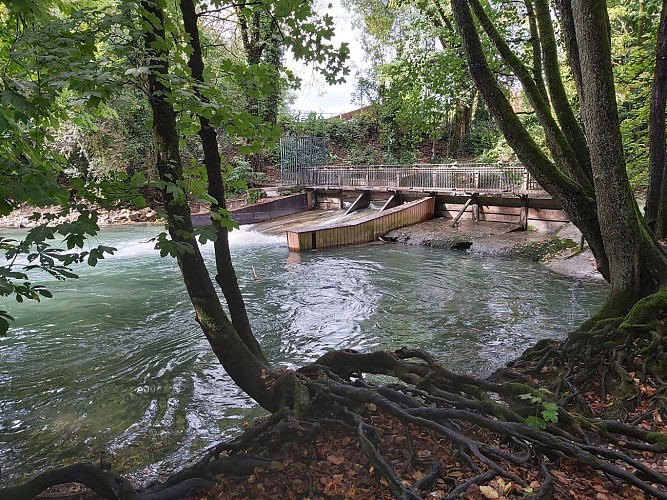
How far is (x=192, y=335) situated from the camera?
913 centimetres

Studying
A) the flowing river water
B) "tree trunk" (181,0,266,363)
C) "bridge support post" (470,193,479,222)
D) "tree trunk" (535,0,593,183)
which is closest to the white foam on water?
the flowing river water

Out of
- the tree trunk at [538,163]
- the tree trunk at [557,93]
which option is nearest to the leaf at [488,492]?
the tree trunk at [538,163]

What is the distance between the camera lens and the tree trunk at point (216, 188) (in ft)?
11.2

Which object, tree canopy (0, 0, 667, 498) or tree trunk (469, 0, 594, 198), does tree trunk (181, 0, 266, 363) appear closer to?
tree canopy (0, 0, 667, 498)

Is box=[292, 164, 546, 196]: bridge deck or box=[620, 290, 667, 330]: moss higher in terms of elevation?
box=[292, 164, 546, 196]: bridge deck

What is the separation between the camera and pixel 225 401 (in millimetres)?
6289

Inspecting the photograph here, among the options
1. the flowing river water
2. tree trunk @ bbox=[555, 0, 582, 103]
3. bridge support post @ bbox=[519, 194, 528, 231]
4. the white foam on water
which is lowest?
the flowing river water

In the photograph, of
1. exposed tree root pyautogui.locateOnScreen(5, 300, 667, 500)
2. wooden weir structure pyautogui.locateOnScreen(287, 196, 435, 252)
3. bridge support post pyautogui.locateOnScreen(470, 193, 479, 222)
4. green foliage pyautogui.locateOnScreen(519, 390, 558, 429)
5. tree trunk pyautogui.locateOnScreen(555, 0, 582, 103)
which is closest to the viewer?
exposed tree root pyautogui.locateOnScreen(5, 300, 667, 500)

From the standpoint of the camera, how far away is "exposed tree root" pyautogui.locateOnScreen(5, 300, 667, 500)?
2.82m

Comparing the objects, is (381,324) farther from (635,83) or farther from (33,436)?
(635,83)

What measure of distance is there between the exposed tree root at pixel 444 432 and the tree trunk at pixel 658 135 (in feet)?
13.9

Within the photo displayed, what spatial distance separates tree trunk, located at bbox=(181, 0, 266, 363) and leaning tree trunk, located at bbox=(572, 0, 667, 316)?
410 cm

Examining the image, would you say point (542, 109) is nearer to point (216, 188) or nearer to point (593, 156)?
point (593, 156)

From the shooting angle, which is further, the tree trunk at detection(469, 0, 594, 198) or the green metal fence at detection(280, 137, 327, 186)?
the green metal fence at detection(280, 137, 327, 186)
